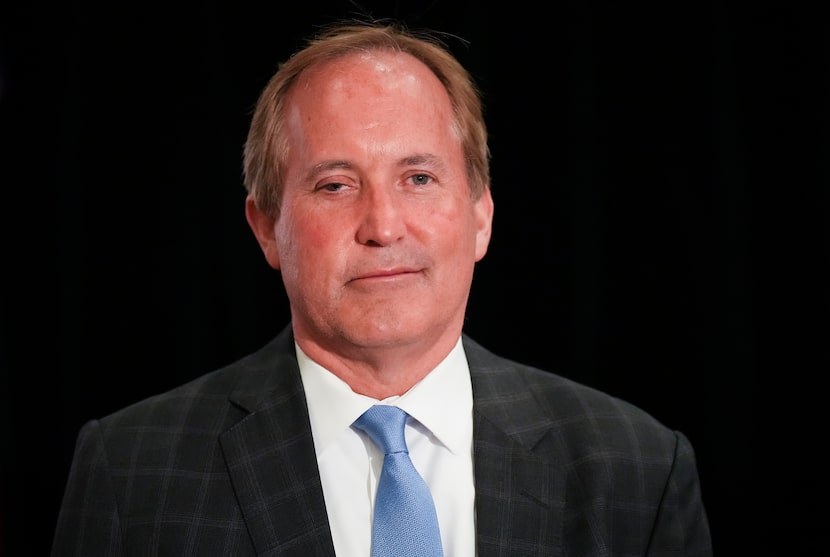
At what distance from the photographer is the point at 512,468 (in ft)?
5.63

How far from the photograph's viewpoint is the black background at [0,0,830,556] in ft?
8.55

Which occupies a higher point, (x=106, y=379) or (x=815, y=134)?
(x=815, y=134)

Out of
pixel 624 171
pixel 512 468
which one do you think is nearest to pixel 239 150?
pixel 624 171

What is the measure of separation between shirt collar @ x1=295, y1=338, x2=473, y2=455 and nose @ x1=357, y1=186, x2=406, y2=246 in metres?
0.26

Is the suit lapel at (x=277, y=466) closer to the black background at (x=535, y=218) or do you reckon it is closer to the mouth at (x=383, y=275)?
the mouth at (x=383, y=275)

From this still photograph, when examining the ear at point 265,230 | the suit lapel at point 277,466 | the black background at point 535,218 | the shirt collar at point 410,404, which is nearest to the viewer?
the suit lapel at point 277,466

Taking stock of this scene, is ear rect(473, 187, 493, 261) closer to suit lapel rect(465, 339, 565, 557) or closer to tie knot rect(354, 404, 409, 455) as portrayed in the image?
suit lapel rect(465, 339, 565, 557)

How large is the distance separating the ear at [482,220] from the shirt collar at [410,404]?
8.9 inches

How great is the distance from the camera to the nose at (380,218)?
5.36 ft

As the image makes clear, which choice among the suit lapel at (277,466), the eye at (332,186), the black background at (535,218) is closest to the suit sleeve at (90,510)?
the suit lapel at (277,466)

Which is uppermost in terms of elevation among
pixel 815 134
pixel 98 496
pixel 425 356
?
pixel 815 134

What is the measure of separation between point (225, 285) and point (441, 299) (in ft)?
4.14

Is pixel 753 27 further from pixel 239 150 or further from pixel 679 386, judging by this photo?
pixel 239 150

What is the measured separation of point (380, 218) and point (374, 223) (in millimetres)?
13
